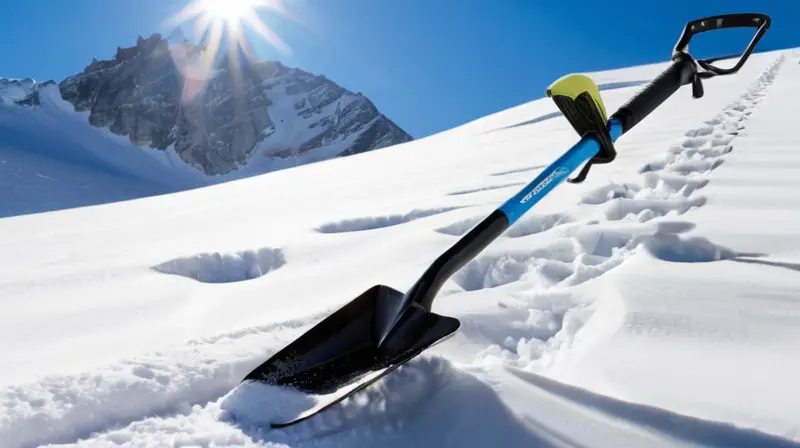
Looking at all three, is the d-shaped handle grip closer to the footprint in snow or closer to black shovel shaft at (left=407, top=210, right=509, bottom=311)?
black shovel shaft at (left=407, top=210, right=509, bottom=311)

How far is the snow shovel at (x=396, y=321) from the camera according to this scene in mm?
1088

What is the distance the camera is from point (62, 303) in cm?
182

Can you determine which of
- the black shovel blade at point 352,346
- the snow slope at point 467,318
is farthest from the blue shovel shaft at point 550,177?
the black shovel blade at point 352,346

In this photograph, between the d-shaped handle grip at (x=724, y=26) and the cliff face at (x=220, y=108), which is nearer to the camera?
the d-shaped handle grip at (x=724, y=26)

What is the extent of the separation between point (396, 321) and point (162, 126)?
99.3m

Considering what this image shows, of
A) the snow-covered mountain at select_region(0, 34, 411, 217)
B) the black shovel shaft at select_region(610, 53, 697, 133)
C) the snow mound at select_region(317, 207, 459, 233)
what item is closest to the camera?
the black shovel shaft at select_region(610, 53, 697, 133)

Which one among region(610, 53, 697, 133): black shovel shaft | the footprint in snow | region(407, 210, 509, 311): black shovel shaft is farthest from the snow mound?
region(407, 210, 509, 311): black shovel shaft

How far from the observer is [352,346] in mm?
1235

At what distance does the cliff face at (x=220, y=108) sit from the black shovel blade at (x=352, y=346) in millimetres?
94331

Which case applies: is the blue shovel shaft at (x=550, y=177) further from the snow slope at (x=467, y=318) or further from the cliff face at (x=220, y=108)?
the cliff face at (x=220, y=108)

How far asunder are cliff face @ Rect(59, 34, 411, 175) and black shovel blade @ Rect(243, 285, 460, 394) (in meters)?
94.3

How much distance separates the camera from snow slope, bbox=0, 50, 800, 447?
0.96 m

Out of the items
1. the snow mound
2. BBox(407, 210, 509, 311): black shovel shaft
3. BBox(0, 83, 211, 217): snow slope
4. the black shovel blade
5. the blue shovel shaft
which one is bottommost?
the black shovel blade

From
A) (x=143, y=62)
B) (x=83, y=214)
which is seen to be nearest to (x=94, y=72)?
(x=143, y=62)
